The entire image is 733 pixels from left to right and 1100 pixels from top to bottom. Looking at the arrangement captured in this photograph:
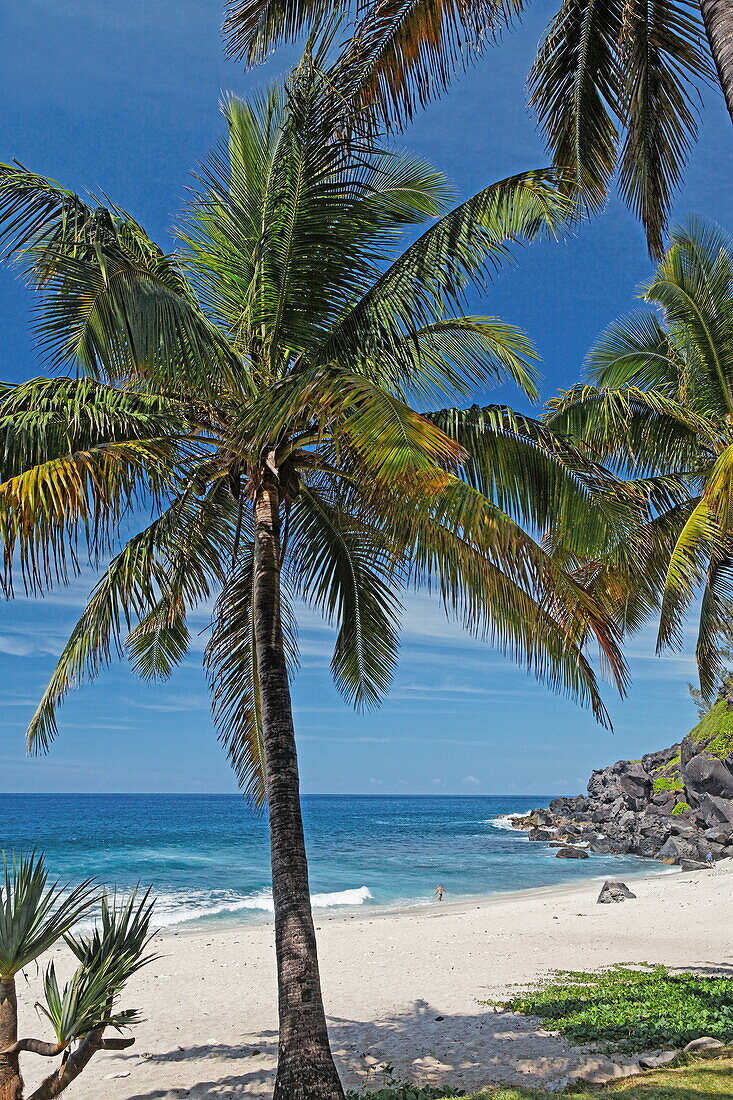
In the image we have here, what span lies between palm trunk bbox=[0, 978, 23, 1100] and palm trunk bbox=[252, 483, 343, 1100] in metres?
1.64

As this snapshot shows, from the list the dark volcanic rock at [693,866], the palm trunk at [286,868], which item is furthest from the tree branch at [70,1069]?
the dark volcanic rock at [693,866]

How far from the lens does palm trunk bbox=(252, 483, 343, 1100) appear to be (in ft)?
17.5

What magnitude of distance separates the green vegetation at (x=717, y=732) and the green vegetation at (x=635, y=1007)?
25262mm

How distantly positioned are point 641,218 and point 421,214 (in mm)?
1979

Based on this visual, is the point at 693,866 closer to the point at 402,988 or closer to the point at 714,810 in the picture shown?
the point at 714,810

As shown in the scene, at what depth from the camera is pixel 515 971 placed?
40.7 ft

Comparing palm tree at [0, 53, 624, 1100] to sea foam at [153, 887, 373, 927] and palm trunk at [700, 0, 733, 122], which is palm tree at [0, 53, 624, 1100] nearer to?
palm trunk at [700, 0, 733, 122]

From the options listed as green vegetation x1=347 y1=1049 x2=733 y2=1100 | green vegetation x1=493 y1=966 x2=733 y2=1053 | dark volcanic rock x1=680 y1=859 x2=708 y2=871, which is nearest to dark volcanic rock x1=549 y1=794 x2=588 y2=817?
dark volcanic rock x1=680 y1=859 x2=708 y2=871

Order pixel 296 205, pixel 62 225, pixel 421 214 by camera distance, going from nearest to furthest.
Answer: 1. pixel 62 225
2. pixel 296 205
3. pixel 421 214

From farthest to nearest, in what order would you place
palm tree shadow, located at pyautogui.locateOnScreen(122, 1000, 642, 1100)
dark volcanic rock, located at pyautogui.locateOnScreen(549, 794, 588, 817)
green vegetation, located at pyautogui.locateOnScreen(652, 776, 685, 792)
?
1. dark volcanic rock, located at pyautogui.locateOnScreen(549, 794, 588, 817)
2. green vegetation, located at pyautogui.locateOnScreen(652, 776, 685, 792)
3. palm tree shadow, located at pyautogui.locateOnScreen(122, 1000, 642, 1100)

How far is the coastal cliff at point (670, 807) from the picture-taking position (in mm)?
33688

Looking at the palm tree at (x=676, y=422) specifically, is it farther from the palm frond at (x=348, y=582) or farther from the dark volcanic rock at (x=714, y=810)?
the dark volcanic rock at (x=714, y=810)

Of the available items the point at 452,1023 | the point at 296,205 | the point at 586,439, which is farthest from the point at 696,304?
the point at 452,1023

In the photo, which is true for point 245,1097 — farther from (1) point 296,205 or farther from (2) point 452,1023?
(1) point 296,205
